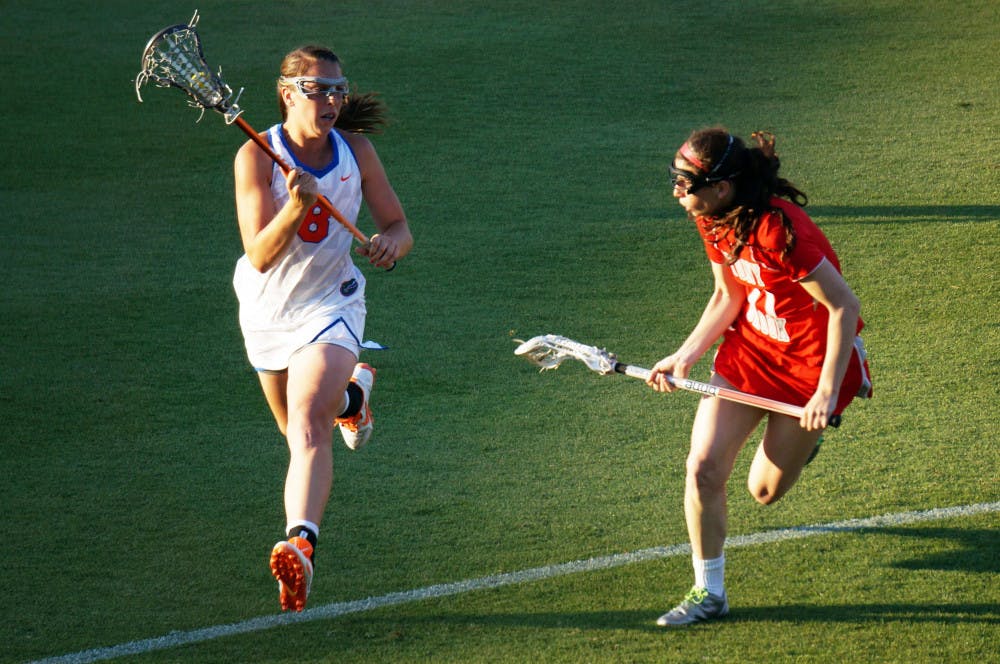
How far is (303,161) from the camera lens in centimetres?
503

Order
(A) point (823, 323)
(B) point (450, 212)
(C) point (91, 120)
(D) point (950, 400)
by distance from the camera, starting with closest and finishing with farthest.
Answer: (A) point (823, 323)
(D) point (950, 400)
(B) point (450, 212)
(C) point (91, 120)

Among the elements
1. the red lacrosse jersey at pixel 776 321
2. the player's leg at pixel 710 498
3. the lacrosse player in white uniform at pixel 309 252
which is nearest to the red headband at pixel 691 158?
the red lacrosse jersey at pixel 776 321

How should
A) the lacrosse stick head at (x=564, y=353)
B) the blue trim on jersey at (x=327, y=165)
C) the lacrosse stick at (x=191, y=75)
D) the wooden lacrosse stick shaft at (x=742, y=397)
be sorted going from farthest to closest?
the blue trim on jersey at (x=327, y=165)
the lacrosse stick head at (x=564, y=353)
the lacrosse stick at (x=191, y=75)
the wooden lacrosse stick shaft at (x=742, y=397)

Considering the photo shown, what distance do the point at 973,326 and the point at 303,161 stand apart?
15.0ft

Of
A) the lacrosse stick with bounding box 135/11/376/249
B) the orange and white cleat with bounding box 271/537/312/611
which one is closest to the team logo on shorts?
the lacrosse stick with bounding box 135/11/376/249

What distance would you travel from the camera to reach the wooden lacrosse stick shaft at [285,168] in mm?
4719

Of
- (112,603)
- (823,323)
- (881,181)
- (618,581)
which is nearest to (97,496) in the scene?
(112,603)

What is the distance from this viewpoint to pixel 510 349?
7605mm

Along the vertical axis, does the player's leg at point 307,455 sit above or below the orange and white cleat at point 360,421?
above

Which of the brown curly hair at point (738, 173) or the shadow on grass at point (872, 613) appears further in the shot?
the shadow on grass at point (872, 613)

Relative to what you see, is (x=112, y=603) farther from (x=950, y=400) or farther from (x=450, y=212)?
(x=450, y=212)

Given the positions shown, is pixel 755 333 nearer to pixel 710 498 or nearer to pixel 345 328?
pixel 710 498

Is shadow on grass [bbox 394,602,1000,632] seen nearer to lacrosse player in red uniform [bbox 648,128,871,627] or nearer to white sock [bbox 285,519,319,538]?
lacrosse player in red uniform [bbox 648,128,871,627]

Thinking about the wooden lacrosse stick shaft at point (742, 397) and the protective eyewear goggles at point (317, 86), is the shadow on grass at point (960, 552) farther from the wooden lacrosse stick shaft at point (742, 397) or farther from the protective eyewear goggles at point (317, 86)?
the protective eyewear goggles at point (317, 86)
